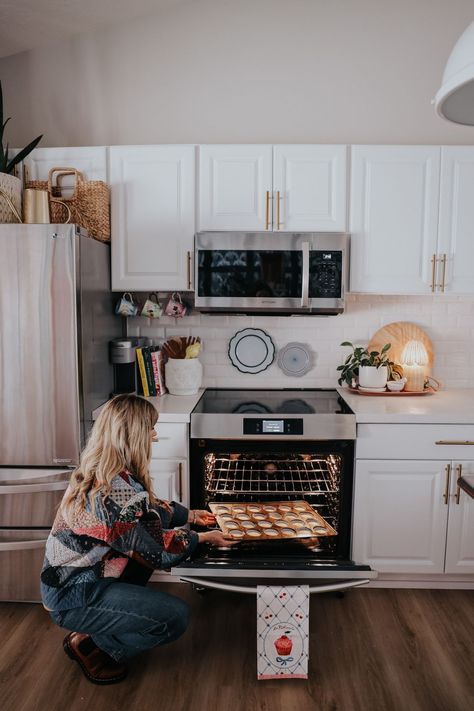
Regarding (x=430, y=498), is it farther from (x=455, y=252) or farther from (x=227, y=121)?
(x=227, y=121)

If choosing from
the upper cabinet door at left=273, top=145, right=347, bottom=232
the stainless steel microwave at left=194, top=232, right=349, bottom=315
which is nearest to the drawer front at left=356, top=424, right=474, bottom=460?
the stainless steel microwave at left=194, top=232, right=349, bottom=315

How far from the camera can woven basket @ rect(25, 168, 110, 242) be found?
2.83m

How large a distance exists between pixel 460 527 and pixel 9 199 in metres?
2.68

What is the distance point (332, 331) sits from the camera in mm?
3367

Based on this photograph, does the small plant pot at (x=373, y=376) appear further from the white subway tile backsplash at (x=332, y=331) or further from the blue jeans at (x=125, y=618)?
the blue jeans at (x=125, y=618)

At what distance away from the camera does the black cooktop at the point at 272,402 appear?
9.20ft

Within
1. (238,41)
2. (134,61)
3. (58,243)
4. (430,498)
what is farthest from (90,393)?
(238,41)

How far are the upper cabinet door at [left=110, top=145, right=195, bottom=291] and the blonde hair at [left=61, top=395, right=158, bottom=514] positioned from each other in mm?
1105

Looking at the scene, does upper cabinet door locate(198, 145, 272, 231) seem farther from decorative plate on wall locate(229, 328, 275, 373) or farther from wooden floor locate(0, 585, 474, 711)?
wooden floor locate(0, 585, 474, 711)

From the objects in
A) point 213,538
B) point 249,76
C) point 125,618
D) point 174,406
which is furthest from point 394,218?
point 125,618

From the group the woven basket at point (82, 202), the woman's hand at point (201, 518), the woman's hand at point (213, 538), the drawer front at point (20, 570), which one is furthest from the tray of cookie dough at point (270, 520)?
the woven basket at point (82, 202)

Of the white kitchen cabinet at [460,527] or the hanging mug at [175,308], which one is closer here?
the white kitchen cabinet at [460,527]

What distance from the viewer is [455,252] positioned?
116 inches

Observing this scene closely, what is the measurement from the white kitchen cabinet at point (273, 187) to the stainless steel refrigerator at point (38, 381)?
73cm
